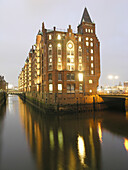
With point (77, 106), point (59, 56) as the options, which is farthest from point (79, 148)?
point (59, 56)

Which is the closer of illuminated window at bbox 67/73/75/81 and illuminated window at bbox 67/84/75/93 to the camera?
illuminated window at bbox 67/84/75/93

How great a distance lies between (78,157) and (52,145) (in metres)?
5.65

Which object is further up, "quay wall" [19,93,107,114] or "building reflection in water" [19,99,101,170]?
"quay wall" [19,93,107,114]

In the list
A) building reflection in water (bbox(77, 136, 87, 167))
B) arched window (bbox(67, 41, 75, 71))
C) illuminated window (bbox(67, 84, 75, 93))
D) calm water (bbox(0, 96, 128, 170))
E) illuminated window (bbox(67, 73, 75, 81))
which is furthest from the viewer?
arched window (bbox(67, 41, 75, 71))

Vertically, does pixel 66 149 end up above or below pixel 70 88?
below

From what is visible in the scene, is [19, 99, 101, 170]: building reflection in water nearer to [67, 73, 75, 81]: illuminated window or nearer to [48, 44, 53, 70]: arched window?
[67, 73, 75, 81]: illuminated window

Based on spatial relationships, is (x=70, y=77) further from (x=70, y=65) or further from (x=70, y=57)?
(x=70, y=57)

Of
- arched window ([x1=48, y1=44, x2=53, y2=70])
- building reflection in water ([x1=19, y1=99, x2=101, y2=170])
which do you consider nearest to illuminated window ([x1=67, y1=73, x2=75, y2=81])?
arched window ([x1=48, y1=44, x2=53, y2=70])

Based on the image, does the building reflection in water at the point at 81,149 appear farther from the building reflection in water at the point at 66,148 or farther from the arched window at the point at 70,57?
the arched window at the point at 70,57

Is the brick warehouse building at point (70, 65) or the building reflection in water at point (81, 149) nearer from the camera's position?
the building reflection in water at point (81, 149)

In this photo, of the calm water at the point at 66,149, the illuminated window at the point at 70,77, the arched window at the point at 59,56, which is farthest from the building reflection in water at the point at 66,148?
the arched window at the point at 59,56

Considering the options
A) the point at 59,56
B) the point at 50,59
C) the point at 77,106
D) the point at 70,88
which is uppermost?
the point at 59,56

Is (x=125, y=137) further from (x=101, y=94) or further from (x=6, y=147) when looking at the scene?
(x=101, y=94)

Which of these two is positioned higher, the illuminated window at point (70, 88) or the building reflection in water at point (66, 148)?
the illuminated window at point (70, 88)
